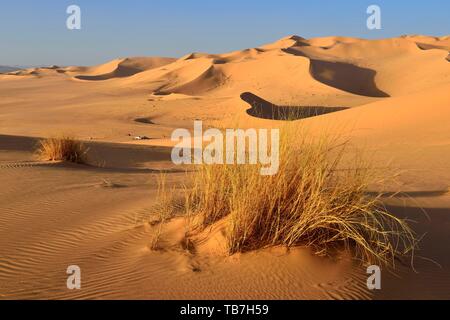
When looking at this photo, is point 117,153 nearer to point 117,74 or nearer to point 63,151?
point 63,151

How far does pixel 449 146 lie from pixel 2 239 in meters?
9.84

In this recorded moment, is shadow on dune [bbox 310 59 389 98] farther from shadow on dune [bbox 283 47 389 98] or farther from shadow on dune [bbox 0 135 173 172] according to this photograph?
shadow on dune [bbox 0 135 173 172]

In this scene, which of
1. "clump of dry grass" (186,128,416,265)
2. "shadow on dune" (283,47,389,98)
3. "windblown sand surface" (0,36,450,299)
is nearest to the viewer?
"windblown sand surface" (0,36,450,299)

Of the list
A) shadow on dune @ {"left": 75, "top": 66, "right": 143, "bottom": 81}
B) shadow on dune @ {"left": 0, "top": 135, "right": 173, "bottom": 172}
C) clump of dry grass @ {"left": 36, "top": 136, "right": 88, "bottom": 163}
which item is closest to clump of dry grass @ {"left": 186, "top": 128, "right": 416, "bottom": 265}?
clump of dry grass @ {"left": 36, "top": 136, "right": 88, "bottom": 163}

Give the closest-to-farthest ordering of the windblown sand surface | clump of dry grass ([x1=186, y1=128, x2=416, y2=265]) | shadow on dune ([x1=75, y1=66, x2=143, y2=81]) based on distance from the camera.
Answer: the windblown sand surface
clump of dry grass ([x1=186, y1=128, x2=416, y2=265])
shadow on dune ([x1=75, y1=66, x2=143, y2=81])

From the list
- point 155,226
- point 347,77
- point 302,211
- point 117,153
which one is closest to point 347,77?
point 347,77

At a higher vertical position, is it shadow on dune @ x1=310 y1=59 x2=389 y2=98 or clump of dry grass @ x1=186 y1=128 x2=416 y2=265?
clump of dry grass @ x1=186 y1=128 x2=416 y2=265

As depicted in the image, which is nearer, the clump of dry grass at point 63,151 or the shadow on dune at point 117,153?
the clump of dry grass at point 63,151

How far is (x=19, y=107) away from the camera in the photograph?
2997cm

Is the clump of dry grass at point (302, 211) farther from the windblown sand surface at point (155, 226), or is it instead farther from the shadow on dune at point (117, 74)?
the shadow on dune at point (117, 74)

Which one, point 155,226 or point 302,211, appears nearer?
point 302,211

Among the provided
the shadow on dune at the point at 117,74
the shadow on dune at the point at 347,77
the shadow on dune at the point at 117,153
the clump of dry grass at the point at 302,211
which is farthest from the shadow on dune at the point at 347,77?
the clump of dry grass at the point at 302,211
